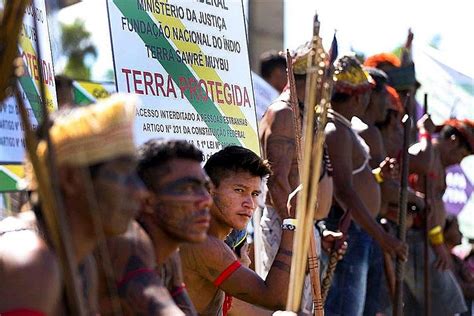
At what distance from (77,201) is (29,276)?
0.27m

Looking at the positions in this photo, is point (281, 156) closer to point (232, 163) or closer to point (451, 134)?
point (232, 163)

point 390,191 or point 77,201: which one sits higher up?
point 390,191

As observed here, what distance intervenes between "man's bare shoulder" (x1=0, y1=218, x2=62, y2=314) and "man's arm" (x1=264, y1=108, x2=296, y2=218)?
3.44m

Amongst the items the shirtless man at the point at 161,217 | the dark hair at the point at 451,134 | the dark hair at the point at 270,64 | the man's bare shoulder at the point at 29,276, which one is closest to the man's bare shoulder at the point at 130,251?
the shirtless man at the point at 161,217

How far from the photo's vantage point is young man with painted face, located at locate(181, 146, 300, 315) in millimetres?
5645

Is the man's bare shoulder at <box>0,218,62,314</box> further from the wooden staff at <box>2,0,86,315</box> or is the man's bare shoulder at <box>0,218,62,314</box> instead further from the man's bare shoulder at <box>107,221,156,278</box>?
the man's bare shoulder at <box>107,221,156,278</box>

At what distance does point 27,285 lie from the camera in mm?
3756

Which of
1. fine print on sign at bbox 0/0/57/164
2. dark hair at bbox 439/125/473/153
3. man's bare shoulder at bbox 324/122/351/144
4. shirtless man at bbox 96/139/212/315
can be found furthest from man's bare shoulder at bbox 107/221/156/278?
dark hair at bbox 439/125/473/153

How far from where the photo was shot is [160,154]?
15.3 feet

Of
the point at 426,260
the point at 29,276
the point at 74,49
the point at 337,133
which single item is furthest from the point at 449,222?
the point at 29,276

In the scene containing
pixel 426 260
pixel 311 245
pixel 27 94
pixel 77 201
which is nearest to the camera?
pixel 77 201

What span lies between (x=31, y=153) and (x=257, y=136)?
12.5ft

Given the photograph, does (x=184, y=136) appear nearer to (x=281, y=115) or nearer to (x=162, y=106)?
(x=162, y=106)

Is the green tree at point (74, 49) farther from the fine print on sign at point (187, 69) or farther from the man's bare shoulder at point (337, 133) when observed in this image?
the man's bare shoulder at point (337, 133)
